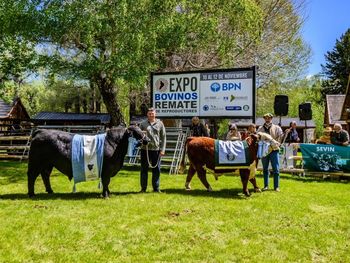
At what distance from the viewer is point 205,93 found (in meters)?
14.9

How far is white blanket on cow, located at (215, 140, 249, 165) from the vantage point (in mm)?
9359

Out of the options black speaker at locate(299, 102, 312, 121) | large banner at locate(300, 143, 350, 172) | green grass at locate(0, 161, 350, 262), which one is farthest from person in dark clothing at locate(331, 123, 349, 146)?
black speaker at locate(299, 102, 312, 121)

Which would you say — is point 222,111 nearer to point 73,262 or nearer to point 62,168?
point 62,168

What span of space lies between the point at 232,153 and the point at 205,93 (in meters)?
5.82

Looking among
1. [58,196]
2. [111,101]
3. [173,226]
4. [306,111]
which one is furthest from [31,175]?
[306,111]

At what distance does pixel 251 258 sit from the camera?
218 inches

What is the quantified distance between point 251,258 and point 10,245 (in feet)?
Answer: 10.8

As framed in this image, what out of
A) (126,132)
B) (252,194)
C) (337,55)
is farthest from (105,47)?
(337,55)

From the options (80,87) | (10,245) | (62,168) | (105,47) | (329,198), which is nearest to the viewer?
(10,245)

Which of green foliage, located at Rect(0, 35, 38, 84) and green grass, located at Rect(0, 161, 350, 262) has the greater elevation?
green foliage, located at Rect(0, 35, 38, 84)

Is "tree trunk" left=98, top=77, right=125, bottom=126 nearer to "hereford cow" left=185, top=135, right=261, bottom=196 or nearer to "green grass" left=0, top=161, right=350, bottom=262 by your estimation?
"green grass" left=0, top=161, right=350, bottom=262

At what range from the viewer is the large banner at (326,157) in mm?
13406

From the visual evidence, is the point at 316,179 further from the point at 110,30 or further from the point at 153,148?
the point at 110,30

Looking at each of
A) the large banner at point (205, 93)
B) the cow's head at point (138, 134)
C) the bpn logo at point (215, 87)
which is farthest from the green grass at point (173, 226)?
the bpn logo at point (215, 87)
